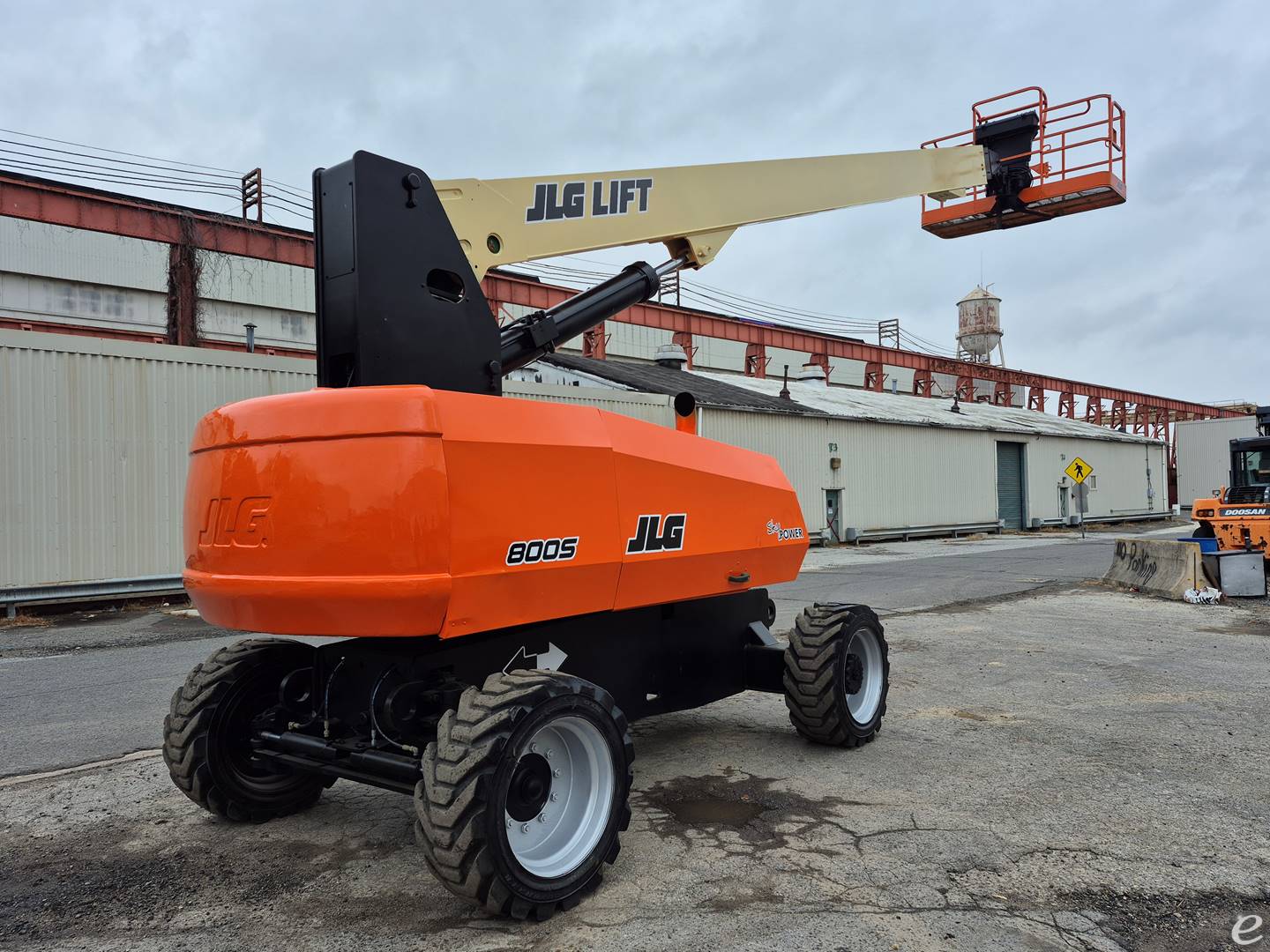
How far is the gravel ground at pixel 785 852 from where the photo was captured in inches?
127

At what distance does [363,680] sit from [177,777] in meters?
1.13

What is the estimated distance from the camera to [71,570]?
40.3 ft

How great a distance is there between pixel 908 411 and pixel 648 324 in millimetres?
10058

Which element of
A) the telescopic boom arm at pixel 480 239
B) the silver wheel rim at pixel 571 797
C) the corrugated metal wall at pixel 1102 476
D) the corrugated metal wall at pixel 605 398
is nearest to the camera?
the silver wheel rim at pixel 571 797

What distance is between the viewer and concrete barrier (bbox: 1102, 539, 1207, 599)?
1283 cm

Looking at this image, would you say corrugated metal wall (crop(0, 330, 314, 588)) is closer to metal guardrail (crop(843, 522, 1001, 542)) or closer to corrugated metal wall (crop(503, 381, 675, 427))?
corrugated metal wall (crop(503, 381, 675, 427))

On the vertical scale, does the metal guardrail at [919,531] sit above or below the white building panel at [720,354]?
below

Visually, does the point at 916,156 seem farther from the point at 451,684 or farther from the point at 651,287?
Result: the point at 451,684

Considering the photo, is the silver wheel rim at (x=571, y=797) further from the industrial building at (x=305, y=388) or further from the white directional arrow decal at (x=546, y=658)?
the industrial building at (x=305, y=388)

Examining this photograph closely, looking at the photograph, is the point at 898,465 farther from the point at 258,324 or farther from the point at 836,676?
the point at 836,676

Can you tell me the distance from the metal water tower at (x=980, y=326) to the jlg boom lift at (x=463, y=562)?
52.4 metres

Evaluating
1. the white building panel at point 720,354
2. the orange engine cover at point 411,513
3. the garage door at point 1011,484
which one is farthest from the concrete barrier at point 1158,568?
the white building panel at point 720,354

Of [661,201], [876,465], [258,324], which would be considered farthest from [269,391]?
[876,465]

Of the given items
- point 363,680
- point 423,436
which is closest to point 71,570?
point 363,680
